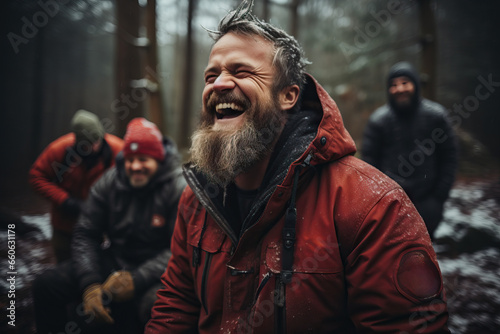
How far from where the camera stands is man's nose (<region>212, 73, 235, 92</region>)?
5.33 feet

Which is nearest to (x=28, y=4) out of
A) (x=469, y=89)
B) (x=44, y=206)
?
(x=44, y=206)

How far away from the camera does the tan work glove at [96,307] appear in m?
2.56

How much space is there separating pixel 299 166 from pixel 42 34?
474 inches

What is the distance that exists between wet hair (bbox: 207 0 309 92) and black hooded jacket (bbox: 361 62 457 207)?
2.39m

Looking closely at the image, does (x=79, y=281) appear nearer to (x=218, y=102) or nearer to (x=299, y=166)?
(x=218, y=102)

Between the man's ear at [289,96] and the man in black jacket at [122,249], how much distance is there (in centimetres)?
170

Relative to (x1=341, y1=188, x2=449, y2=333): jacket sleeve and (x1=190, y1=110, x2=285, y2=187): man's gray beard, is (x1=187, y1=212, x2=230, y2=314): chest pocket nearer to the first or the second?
(x1=190, y1=110, x2=285, y2=187): man's gray beard

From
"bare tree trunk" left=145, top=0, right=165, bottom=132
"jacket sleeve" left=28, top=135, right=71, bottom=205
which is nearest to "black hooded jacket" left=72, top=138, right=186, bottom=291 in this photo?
"jacket sleeve" left=28, top=135, right=71, bottom=205

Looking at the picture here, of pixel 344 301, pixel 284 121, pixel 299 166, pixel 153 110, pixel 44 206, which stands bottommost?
pixel 44 206

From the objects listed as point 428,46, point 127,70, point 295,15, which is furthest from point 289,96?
point 295,15

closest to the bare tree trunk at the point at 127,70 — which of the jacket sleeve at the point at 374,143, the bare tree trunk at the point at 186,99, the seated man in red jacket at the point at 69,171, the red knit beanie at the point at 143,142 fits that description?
the seated man in red jacket at the point at 69,171

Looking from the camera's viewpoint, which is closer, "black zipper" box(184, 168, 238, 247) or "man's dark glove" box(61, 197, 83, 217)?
"black zipper" box(184, 168, 238, 247)

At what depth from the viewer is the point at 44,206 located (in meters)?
8.31

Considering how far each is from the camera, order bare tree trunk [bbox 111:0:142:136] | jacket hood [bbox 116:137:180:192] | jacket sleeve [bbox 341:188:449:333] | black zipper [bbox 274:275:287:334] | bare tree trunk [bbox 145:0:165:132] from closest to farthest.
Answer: jacket sleeve [bbox 341:188:449:333]
black zipper [bbox 274:275:287:334]
jacket hood [bbox 116:137:180:192]
bare tree trunk [bbox 145:0:165:132]
bare tree trunk [bbox 111:0:142:136]
